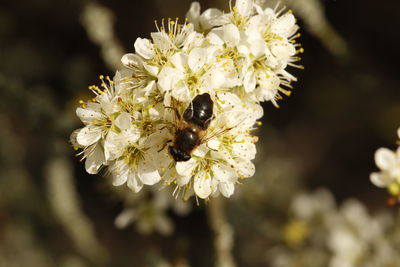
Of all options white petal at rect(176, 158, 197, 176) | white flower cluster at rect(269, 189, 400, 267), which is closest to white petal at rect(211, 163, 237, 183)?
white petal at rect(176, 158, 197, 176)

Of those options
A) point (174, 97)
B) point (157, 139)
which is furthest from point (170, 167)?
point (174, 97)

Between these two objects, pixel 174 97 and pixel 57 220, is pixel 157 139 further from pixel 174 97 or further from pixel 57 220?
pixel 57 220

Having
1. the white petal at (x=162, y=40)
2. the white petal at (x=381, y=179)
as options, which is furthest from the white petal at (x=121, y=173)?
the white petal at (x=381, y=179)

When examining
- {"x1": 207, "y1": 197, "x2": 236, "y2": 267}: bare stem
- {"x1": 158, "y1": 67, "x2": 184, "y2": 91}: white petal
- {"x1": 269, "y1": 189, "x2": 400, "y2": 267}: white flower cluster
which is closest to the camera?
{"x1": 158, "y1": 67, "x2": 184, "y2": 91}: white petal

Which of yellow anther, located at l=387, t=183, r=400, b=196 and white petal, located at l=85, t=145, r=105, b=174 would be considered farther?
yellow anther, located at l=387, t=183, r=400, b=196

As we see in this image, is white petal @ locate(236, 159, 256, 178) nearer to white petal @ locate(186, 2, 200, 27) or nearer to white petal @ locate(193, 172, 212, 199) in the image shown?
white petal @ locate(193, 172, 212, 199)

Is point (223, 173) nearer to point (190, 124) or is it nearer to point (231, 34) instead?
point (190, 124)
